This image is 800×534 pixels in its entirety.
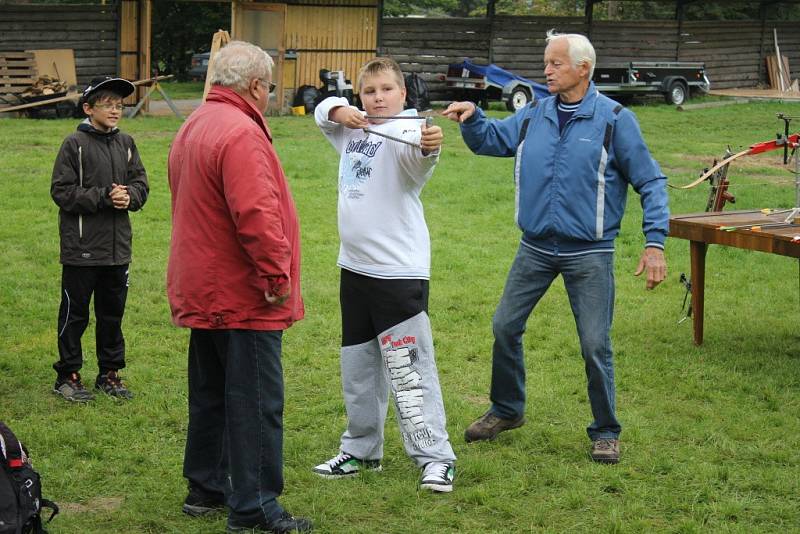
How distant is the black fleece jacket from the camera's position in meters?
5.89

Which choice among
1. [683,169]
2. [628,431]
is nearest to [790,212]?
[628,431]

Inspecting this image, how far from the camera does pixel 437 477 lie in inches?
191

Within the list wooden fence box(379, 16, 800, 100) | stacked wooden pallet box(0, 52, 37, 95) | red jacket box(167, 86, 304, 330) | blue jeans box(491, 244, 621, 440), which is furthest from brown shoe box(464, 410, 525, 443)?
wooden fence box(379, 16, 800, 100)

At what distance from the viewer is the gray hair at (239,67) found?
4.07 m

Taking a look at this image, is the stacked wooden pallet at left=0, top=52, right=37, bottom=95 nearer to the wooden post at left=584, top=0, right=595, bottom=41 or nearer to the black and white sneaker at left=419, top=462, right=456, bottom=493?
the wooden post at left=584, top=0, right=595, bottom=41

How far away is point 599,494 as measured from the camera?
193 inches

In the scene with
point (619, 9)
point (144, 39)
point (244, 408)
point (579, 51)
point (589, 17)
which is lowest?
point (244, 408)

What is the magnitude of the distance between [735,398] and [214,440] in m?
3.36

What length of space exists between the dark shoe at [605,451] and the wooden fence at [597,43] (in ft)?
64.4

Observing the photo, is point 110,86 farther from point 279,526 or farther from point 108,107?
point 279,526

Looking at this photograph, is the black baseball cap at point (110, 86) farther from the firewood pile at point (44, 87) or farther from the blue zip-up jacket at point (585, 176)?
the firewood pile at point (44, 87)

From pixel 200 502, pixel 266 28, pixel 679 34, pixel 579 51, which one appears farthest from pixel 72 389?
pixel 679 34

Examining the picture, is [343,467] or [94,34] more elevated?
[94,34]

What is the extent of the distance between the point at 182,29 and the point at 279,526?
103 ft
